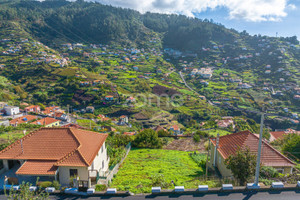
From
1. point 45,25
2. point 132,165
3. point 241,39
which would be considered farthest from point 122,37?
point 132,165

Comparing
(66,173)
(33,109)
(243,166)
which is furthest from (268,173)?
(33,109)

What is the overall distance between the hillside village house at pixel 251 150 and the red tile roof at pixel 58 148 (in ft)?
28.7

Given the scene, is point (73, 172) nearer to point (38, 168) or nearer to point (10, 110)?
point (38, 168)

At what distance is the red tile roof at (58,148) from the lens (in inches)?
425

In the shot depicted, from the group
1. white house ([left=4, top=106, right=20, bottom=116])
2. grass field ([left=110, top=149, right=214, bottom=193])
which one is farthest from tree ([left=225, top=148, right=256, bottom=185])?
white house ([left=4, top=106, right=20, bottom=116])

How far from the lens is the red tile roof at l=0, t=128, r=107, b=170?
10791 mm

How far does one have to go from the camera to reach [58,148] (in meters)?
11.8

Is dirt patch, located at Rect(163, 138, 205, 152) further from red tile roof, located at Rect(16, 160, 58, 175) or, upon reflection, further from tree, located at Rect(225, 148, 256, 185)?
red tile roof, located at Rect(16, 160, 58, 175)

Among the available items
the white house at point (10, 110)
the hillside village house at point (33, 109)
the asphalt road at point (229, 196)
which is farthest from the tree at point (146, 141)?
the hillside village house at point (33, 109)

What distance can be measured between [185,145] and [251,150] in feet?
40.6

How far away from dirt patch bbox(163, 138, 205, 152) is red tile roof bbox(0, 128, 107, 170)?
1233 centimetres

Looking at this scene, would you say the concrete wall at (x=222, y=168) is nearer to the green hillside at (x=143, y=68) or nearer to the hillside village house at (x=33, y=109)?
the green hillside at (x=143, y=68)

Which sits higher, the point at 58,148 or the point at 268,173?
the point at 58,148

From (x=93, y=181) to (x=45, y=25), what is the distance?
178285 mm
